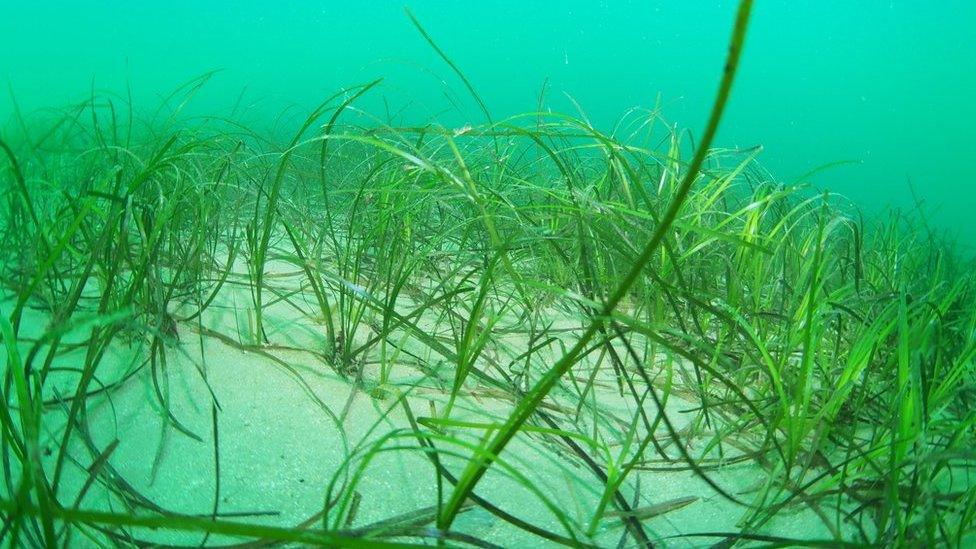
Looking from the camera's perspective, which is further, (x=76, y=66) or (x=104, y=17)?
(x=104, y=17)

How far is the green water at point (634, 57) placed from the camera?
2569 centimetres

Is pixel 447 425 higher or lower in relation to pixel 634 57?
lower

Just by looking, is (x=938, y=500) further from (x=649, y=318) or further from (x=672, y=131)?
(x=672, y=131)

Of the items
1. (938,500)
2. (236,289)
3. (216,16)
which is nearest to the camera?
(938,500)

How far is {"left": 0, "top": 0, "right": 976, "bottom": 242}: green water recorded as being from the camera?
1011 inches

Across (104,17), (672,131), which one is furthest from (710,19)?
(672,131)

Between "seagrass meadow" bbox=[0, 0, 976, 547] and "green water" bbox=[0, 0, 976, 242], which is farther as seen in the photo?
"green water" bbox=[0, 0, 976, 242]

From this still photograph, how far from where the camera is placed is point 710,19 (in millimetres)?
45156

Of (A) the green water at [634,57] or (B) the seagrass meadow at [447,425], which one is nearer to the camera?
(B) the seagrass meadow at [447,425]

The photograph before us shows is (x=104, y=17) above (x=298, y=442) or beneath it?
above

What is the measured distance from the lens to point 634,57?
44.5 metres

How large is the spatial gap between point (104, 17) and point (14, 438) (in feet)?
128

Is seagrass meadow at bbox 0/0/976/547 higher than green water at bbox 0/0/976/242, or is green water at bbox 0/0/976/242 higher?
green water at bbox 0/0/976/242

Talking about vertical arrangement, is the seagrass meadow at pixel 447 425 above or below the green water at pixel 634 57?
below
